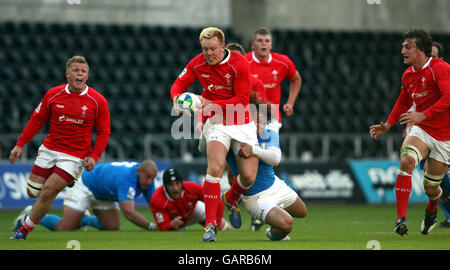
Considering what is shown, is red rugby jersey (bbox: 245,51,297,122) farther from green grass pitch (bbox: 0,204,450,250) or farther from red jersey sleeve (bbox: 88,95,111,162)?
red jersey sleeve (bbox: 88,95,111,162)

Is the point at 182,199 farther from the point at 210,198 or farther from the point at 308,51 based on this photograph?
the point at 308,51

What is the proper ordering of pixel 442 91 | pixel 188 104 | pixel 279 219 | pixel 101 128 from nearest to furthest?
pixel 188 104, pixel 279 219, pixel 442 91, pixel 101 128

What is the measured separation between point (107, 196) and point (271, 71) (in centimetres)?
308

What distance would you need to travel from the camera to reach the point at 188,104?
7.86 m

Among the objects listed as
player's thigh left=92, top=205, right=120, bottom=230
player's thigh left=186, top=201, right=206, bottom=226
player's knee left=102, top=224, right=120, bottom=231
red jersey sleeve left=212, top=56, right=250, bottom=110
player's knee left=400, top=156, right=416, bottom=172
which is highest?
red jersey sleeve left=212, top=56, right=250, bottom=110

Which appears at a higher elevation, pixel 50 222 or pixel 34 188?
pixel 34 188

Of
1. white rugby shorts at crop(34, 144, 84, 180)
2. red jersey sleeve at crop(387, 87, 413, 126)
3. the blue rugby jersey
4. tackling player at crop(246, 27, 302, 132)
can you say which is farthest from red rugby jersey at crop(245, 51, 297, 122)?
white rugby shorts at crop(34, 144, 84, 180)

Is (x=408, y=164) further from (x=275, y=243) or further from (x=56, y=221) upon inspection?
(x=56, y=221)

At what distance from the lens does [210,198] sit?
312 inches

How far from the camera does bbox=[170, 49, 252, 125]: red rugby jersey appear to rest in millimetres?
8156

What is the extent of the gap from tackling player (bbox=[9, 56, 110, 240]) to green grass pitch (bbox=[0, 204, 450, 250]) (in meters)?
0.57

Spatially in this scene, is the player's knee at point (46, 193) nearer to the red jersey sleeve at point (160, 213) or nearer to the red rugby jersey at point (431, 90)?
the red jersey sleeve at point (160, 213)

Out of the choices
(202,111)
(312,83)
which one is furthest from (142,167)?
(312,83)

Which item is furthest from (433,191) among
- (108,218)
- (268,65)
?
(108,218)
